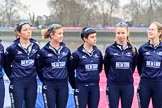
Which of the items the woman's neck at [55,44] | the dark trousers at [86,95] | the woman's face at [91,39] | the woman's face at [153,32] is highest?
the woman's face at [153,32]

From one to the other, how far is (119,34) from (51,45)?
1265 millimetres

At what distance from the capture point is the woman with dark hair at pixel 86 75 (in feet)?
20.9

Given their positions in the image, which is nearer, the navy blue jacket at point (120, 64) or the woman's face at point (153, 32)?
the navy blue jacket at point (120, 64)

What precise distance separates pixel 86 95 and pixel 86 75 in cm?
36

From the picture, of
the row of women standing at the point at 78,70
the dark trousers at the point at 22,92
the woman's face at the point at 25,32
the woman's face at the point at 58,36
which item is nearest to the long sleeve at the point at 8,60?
the row of women standing at the point at 78,70

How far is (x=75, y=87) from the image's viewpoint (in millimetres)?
6477

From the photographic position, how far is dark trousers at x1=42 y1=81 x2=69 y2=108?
6.27 metres

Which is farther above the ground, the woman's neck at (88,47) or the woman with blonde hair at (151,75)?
the woman's neck at (88,47)

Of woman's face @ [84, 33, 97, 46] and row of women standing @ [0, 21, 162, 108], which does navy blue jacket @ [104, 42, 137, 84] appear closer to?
row of women standing @ [0, 21, 162, 108]

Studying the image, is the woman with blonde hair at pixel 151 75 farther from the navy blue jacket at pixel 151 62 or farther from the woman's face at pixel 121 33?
the woman's face at pixel 121 33

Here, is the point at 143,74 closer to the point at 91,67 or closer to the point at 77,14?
the point at 91,67

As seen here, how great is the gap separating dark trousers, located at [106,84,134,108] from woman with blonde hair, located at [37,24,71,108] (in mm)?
803

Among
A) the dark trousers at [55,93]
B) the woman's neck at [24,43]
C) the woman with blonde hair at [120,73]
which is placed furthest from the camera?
the woman's neck at [24,43]

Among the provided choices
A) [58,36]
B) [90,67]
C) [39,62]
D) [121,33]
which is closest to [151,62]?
[121,33]
